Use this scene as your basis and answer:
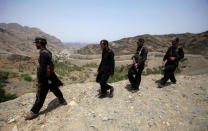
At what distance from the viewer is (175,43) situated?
438 centimetres

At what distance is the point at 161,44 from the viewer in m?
37.7

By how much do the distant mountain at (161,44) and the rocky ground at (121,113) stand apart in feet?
104

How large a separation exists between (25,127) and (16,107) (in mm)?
1619

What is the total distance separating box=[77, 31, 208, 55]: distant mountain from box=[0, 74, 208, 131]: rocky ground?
31805 millimetres

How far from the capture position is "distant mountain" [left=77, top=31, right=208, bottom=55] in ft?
97.3

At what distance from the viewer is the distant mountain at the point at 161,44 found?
1167 inches

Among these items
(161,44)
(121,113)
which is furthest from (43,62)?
(161,44)

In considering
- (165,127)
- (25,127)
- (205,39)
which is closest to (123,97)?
(165,127)

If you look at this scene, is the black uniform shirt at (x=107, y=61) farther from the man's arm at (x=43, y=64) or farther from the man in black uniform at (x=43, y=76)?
the man's arm at (x=43, y=64)

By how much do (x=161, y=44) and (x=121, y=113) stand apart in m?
39.9

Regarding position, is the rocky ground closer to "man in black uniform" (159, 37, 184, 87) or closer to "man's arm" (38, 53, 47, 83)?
"man in black uniform" (159, 37, 184, 87)

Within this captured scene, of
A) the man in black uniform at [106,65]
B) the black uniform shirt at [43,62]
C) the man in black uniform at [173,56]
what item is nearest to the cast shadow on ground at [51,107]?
the black uniform shirt at [43,62]

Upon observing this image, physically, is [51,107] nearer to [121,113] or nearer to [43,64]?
[43,64]

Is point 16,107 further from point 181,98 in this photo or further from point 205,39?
point 205,39
